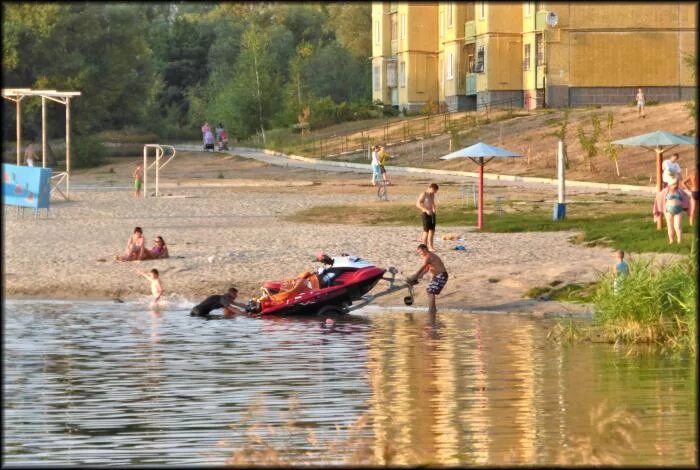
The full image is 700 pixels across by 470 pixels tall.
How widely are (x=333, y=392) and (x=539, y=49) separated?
181ft

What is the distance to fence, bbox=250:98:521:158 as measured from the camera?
6606 cm

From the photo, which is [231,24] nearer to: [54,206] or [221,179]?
[221,179]

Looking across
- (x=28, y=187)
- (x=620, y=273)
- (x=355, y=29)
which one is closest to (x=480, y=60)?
(x=355, y=29)

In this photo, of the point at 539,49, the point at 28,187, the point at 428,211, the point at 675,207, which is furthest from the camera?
the point at 539,49

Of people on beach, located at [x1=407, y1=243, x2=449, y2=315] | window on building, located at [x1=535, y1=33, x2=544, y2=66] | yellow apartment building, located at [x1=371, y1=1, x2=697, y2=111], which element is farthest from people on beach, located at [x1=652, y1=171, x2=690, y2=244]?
window on building, located at [x1=535, y1=33, x2=544, y2=66]

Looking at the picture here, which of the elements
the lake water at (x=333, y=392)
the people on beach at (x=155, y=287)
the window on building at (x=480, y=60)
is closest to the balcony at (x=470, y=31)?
the window on building at (x=480, y=60)

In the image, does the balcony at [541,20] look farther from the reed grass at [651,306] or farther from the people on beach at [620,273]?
the reed grass at [651,306]

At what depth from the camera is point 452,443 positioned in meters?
12.1

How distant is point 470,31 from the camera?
75.7 m

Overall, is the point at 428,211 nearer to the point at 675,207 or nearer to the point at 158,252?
the point at 675,207

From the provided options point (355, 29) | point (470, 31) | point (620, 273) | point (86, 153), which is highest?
point (355, 29)

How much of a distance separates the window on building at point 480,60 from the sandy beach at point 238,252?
98.0 feet

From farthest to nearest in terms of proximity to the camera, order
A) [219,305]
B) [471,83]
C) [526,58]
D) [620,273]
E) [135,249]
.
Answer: [471,83] → [526,58] → [135,249] → [219,305] → [620,273]

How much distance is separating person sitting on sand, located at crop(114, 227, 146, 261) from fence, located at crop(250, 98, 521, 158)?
1339 inches
